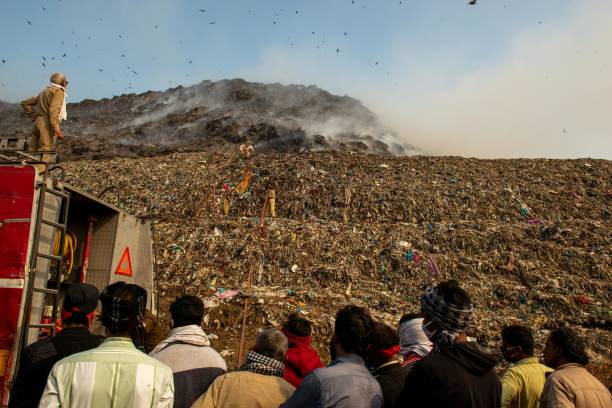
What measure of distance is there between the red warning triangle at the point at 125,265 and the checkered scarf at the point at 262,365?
11.6 ft

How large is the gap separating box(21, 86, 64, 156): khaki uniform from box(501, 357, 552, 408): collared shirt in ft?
20.2

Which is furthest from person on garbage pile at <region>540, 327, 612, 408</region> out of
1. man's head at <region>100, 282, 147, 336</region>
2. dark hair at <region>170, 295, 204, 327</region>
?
man's head at <region>100, 282, 147, 336</region>

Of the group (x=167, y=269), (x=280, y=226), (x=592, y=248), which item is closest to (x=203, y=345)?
(x=167, y=269)

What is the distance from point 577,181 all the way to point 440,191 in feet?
20.6

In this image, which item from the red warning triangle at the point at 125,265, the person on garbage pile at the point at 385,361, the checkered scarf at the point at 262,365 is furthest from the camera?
the red warning triangle at the point at 125,265

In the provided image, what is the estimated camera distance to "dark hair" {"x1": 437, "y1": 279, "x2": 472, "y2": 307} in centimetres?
303

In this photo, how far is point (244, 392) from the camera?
3264mm

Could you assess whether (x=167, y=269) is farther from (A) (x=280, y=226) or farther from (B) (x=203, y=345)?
(B) (x=203, y=345)

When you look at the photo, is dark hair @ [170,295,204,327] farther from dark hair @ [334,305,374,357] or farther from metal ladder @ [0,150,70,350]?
metal ladder @ [0,150,70,350]

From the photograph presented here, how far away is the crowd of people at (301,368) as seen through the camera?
2.67 m

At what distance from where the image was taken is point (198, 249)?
52.9 ft

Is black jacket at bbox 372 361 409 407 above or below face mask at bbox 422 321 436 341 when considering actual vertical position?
below

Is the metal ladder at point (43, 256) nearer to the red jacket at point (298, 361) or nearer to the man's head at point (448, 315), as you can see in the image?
the red jacket at point (298, 361)

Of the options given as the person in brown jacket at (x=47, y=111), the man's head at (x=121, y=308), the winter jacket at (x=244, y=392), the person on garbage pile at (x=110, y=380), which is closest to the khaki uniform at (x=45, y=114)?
the person in brown jacket at (x=47, y=111)
